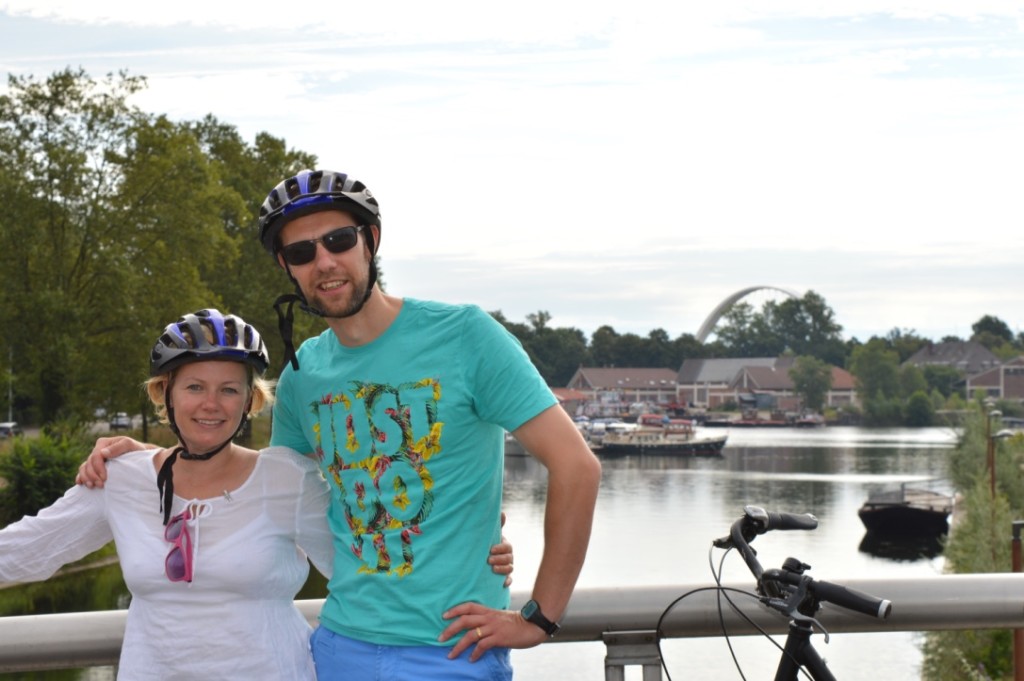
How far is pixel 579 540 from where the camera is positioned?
2.41 m

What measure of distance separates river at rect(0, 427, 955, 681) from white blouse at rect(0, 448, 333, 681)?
0.54 metres

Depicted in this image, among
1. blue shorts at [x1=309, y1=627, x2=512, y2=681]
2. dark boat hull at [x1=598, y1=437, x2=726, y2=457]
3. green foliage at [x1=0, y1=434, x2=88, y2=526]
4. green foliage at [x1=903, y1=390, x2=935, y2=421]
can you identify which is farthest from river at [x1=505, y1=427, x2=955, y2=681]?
green foliage at [x1=903, y1=390, x2=935, y2=421]

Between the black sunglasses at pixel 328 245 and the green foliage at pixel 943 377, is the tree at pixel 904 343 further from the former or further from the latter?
the black sunglasses at pixel 328 245

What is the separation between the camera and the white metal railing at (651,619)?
8.52ft

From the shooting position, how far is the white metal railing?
8.52 feet

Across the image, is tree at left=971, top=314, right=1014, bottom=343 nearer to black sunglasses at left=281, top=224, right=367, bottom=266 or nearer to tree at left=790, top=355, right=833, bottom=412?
tree at left=790, top=355, right=833, bottom=412

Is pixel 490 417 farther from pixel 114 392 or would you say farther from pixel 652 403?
pixel 652 403

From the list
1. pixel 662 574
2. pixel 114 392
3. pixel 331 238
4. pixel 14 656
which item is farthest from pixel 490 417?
pixel 114 392

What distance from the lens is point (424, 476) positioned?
243 cm

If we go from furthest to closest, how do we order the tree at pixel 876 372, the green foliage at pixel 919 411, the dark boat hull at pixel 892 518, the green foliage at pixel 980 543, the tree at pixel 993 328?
the tree at pixel 993 328 < the tree at pixel 876 372 < the green foliage at pixel 919 411 < the dark boat hull at pixel 892 518 < the green foliage at pixel 980 543

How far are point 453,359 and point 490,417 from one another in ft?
0.39

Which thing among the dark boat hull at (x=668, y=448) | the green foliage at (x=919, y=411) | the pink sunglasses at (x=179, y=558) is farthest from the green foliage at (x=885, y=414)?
the pink sunglasses at (x=179, y=558)

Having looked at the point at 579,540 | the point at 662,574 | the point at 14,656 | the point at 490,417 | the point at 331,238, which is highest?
the point at 331,238

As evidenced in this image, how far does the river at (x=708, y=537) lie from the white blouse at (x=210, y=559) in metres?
0.54
